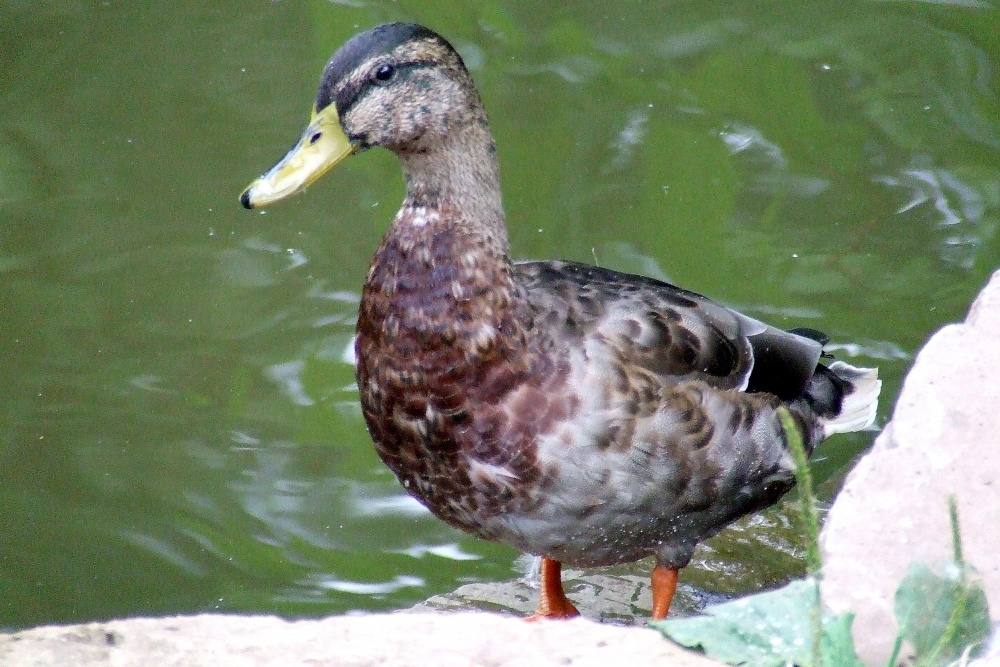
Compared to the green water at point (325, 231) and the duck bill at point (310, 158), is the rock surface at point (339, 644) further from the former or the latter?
the green water at point (325, 231)

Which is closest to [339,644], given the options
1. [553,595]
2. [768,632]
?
[768,632]

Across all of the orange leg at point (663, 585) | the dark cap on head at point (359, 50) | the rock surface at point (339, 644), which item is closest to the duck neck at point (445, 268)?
the dark cap on head at point (359, 50)

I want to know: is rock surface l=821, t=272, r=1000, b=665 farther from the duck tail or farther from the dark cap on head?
the dark cap on head

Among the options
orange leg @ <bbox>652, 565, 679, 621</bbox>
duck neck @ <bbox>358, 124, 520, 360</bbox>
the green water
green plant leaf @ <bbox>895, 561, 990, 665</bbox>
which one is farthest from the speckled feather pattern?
green plant leaf @ <bbox>895, 561, 990, 665</bbox>

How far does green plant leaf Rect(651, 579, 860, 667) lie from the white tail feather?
1901 millimetres

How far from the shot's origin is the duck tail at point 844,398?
3.83 meters

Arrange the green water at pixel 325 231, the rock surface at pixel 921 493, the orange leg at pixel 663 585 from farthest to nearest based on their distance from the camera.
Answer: the green water at pixel 325 231 < the orange leg at pixel 663 585 < the rock surface at pixel 921 493

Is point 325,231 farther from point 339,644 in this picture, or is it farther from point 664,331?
point 339,644

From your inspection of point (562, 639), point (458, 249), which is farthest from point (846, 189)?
point (562, 639)

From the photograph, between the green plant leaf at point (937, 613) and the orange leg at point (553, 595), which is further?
the orange leg at point (553, 595)

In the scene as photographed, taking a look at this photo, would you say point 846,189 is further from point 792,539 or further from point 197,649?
point 197,649

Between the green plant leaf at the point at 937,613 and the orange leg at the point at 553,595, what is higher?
the green plant leaf at the point at 937,613

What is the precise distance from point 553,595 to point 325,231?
2226mm

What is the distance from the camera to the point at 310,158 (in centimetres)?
294
